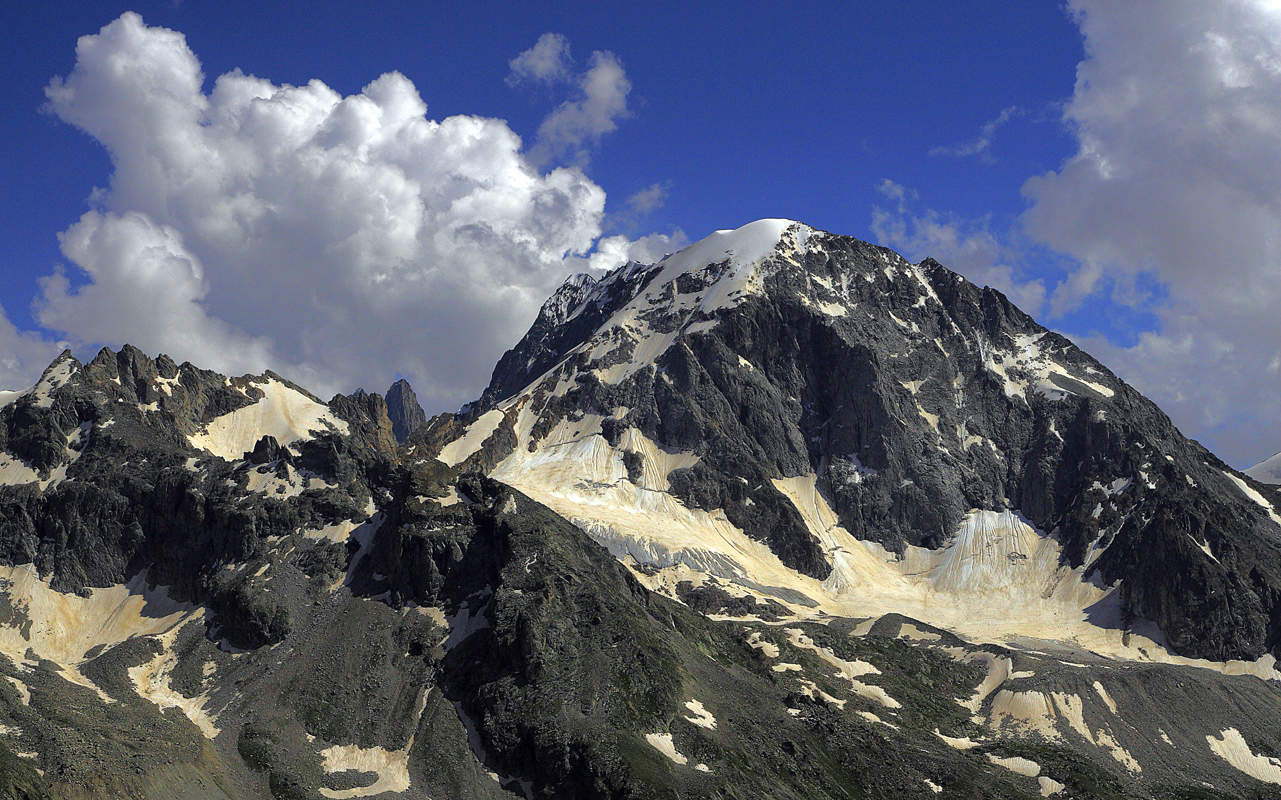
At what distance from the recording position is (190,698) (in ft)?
585

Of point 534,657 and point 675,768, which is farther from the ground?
point 534,657

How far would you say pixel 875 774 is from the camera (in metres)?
167

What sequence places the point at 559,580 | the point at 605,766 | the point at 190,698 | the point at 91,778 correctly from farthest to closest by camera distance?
the point at 559,580 < the point at 190,698 < the point at 605,766 < the point at 91,778

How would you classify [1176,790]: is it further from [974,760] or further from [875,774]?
[875,774]

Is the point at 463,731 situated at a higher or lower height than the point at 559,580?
lower

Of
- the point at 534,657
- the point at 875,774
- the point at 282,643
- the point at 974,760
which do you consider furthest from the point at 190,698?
the point at 974,760

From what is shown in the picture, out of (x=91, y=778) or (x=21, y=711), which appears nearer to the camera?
(x=91, y=778)

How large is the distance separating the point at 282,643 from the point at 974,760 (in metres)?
124

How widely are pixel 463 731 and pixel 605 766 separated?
2788 cm

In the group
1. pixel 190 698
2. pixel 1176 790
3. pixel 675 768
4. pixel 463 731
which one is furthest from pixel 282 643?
pixel 1176 790

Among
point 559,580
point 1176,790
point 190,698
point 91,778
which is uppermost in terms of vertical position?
point 559,580

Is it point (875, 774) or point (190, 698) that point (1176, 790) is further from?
point (190, 698)

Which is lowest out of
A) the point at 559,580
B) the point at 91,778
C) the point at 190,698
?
the point at 91,778

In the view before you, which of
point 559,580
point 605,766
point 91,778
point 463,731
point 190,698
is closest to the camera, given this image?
point 91,778
